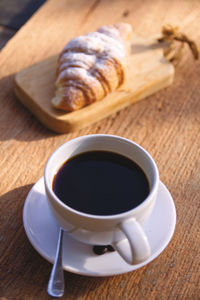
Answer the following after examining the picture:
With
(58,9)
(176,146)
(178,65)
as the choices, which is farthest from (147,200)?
(58,9)

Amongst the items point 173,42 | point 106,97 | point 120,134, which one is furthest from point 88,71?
point 173,42

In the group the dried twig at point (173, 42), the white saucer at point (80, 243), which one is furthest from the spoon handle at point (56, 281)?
the dried twig at point (173, 42)

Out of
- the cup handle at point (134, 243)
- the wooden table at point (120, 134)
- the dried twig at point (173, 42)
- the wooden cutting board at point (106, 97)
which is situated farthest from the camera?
the dried twig at point (173, 42)

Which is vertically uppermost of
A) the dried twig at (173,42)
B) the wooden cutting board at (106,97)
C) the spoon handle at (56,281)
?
the spoon handle at (56,281)

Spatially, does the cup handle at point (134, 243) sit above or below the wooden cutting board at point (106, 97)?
above

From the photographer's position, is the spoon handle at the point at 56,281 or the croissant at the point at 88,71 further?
the croissant at the point at 88,71

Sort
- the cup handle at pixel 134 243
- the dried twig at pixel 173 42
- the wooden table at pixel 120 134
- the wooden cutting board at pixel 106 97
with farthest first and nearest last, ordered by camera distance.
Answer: the dried twig at pixel 173 42 → the wooden cutting board at pixel 106 97 → the wooden table at pixel 120 134 → the cup handle at pixel 134 243

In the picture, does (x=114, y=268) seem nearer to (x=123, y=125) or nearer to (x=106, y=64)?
(x=123, y=125)

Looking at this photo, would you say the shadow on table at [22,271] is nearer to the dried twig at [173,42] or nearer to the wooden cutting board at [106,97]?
the wooden cutting board at [106,97]
